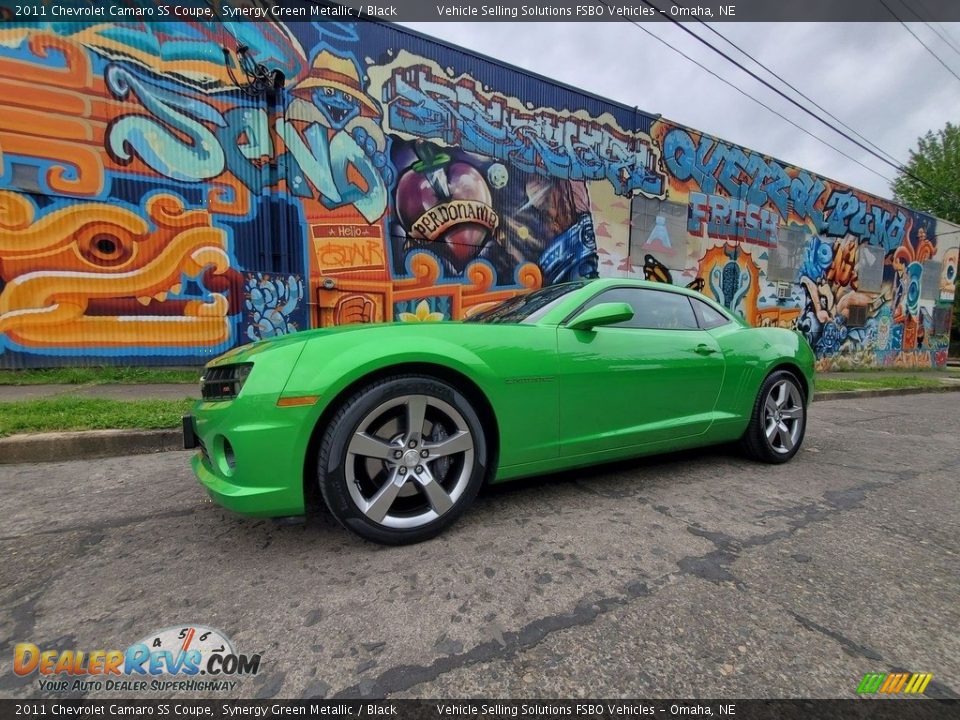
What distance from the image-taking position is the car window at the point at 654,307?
9.46 ft

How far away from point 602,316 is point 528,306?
574mm

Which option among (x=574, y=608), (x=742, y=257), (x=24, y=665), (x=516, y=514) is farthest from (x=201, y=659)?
(x=742, y=257)

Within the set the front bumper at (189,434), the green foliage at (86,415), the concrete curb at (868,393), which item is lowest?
the concrete curb at (868,393)

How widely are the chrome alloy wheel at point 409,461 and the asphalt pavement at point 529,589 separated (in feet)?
0.63

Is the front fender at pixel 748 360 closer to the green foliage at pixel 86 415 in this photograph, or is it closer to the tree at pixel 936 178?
the green foliage at pixel 86 415

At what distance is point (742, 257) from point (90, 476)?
14.5m

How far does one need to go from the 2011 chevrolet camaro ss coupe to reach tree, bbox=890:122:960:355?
3257 centimetres

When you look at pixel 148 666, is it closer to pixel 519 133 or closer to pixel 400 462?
pixel 400 462

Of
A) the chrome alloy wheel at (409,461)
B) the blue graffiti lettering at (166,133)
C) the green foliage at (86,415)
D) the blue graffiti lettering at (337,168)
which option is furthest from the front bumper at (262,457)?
the blue graffiti lettering at (166,133)

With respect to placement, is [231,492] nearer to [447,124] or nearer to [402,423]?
[402,423]

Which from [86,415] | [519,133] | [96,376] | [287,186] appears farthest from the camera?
[519,133]

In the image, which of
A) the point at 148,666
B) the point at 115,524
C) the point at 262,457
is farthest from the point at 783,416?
the point at 115,524

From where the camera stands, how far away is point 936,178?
25188 mm

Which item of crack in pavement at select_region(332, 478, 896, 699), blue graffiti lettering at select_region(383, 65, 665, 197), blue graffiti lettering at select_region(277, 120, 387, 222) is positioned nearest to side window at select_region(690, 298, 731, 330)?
crack in pavement at select_region(332, 478, 896, 699)
